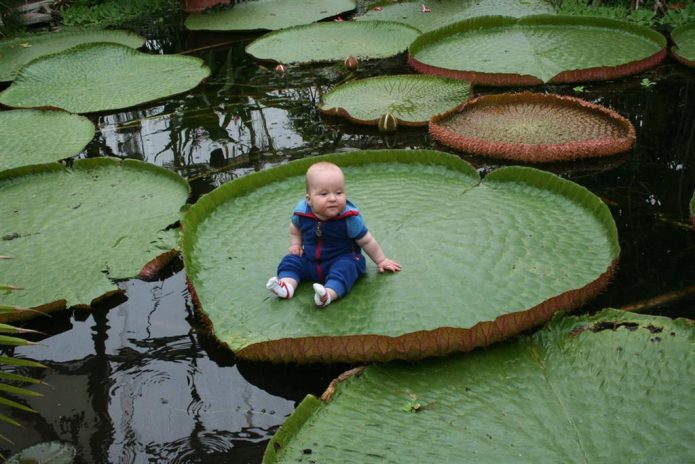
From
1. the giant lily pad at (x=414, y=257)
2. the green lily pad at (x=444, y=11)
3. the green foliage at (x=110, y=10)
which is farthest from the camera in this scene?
the green foliage at (x=110, y=10)

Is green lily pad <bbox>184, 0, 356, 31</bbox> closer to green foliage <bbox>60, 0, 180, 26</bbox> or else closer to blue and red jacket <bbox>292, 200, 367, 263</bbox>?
green foliage <bbox>60, 0, 180, 26</bbox>

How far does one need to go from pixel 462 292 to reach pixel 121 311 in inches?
54.3

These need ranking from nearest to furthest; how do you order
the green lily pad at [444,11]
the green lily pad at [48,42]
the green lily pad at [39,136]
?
1. the green lily pad at [39,136]
2. the green lily pad at [444,11]
3. the green lily pad at [48,42]

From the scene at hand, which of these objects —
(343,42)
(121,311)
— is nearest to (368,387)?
(121,311)

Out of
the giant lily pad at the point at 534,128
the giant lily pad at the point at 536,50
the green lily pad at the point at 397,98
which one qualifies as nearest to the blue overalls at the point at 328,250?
the giant lily pad at the point at 534,128

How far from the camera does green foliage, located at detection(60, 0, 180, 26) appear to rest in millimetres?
7547

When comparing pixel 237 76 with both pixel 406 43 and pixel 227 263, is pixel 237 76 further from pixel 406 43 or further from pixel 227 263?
pixel 227 263

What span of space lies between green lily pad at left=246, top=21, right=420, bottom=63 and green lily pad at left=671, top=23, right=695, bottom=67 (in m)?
2.09

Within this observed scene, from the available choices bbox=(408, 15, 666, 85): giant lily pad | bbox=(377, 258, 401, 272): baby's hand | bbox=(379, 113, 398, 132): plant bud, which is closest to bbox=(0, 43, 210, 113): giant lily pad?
bbox=(379, 113, 398, 132): plant bud

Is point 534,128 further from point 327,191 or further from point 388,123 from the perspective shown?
point 327,191

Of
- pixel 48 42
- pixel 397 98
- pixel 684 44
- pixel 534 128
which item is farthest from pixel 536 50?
pixel 48 42

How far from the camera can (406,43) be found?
5.58 meters

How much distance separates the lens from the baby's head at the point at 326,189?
2.24 meters

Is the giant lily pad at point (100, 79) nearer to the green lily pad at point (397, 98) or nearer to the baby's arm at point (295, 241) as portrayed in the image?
the green lily pad at point (397, 98)
